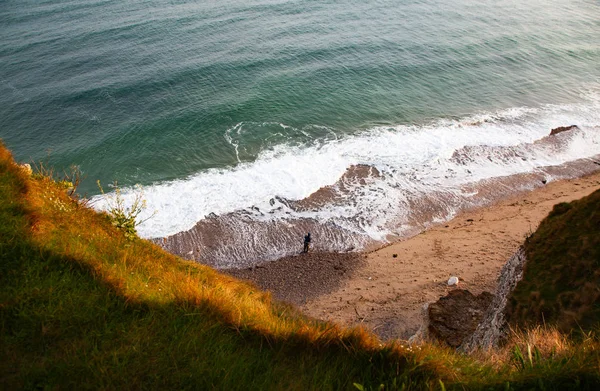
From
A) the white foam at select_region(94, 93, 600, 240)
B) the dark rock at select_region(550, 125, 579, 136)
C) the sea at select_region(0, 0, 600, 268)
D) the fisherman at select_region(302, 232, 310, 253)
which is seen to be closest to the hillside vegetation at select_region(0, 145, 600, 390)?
the sea at select_region(0, 0, 600, 268)

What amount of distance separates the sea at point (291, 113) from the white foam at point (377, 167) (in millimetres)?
135

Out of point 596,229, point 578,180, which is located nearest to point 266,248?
point 596,229

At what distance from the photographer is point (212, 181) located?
26.4 m

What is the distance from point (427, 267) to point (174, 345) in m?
17.4

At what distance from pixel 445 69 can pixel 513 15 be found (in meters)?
25.6

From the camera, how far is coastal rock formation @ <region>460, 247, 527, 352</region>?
11.3 metres

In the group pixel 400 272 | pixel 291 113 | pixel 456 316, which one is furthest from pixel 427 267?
pixel 291 113

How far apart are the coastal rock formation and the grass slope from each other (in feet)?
1.13

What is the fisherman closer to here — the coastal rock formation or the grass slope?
the coastal rock formation

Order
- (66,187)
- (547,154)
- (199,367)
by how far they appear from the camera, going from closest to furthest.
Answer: (199,367), (66,187), (547,154)

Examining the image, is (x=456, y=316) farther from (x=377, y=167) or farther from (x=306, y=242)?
(x=377, y=167)

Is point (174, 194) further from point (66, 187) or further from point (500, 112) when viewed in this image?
point (500, 112)

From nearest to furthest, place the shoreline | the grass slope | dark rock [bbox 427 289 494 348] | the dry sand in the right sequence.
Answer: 1. the grass slope
2. dark rock [bbox 427 289 494 348]
3. the dry sand
4. the shoreline

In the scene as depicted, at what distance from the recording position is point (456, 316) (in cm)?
1430
